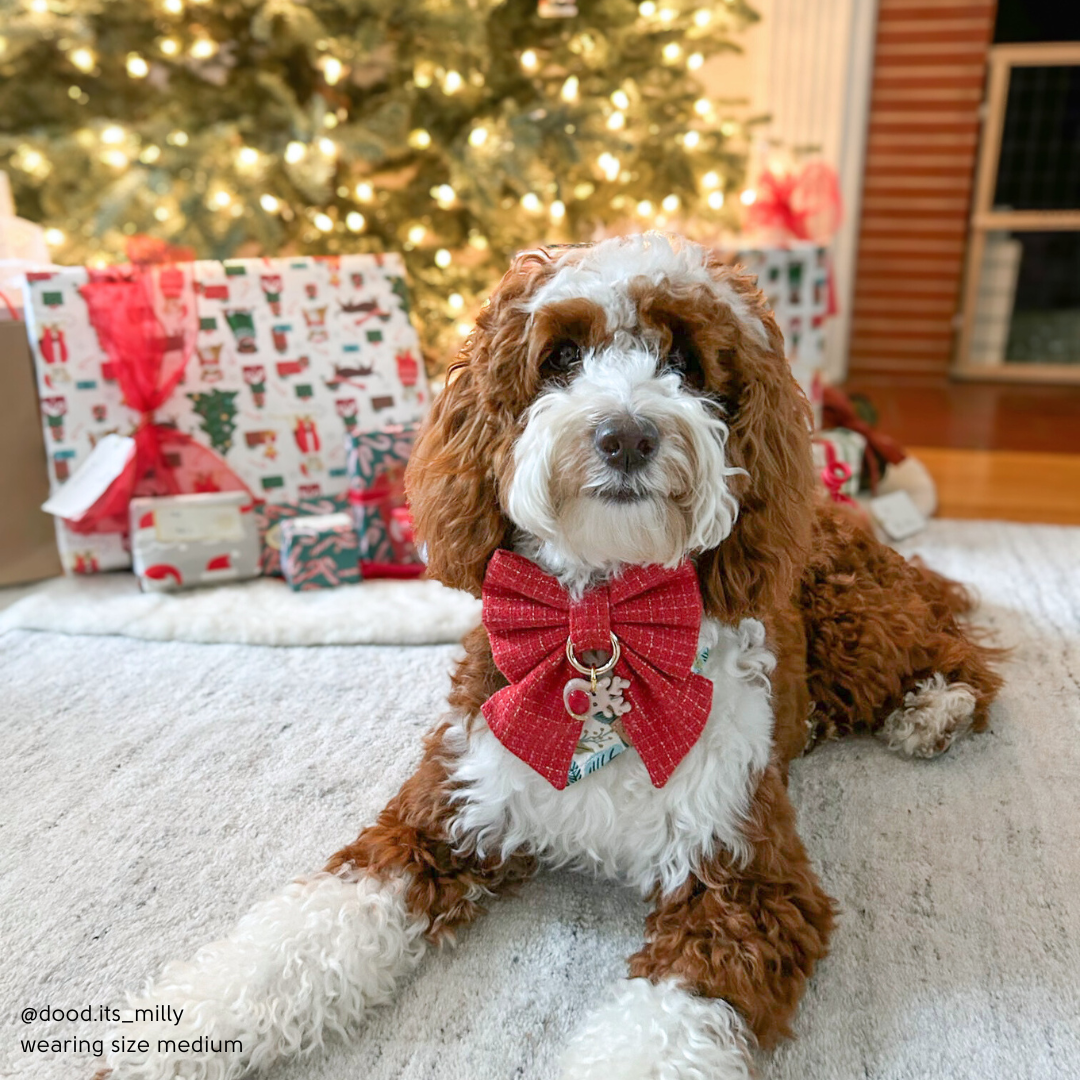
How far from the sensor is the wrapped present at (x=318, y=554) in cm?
226

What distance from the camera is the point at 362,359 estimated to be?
2.50 metres

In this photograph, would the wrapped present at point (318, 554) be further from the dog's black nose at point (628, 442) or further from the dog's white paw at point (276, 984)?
the dog's black nose at point (628, 442)

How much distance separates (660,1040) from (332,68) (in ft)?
9.09

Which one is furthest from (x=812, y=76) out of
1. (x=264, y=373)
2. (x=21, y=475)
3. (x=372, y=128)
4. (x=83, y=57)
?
(x=21, y=475)

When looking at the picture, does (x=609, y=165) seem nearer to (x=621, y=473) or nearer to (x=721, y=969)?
(x=621, y=473)

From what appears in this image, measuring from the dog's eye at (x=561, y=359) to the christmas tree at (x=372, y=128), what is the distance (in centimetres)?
187

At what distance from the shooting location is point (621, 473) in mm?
1000

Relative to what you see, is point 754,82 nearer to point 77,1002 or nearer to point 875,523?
point 875,523

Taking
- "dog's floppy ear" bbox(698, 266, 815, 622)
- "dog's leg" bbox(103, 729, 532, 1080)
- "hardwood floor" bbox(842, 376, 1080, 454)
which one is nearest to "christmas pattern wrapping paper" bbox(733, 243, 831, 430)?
"hardwood floor" bbox(842, 376, 1080, 454)

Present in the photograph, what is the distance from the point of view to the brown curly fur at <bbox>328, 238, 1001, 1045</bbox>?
41.3 inches

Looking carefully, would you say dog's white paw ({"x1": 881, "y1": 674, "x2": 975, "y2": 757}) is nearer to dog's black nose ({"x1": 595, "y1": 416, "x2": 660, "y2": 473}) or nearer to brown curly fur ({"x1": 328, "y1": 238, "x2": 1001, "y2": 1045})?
brown curly fur ({"x1": 328, "y1": 238, "x2": 1001, "y2": 1045})

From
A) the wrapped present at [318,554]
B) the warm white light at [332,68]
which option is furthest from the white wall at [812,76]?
the wrapped present at [318,554]

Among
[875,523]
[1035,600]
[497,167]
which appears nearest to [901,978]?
[1035,600]

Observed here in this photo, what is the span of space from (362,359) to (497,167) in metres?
0.75
